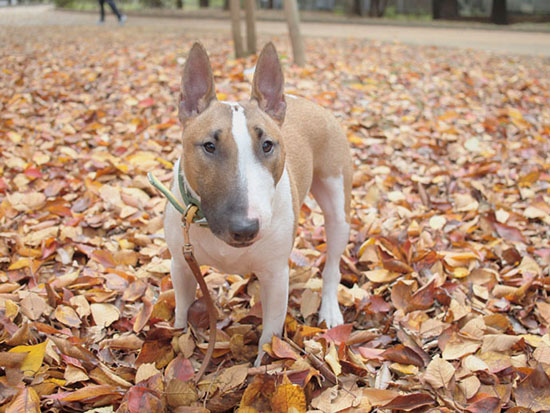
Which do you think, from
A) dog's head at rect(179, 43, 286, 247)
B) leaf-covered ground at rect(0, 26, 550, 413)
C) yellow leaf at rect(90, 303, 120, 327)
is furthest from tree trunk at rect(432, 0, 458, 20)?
→ yellow leaf at rect(90, 303, 120, 327)

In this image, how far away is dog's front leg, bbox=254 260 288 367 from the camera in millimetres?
2652

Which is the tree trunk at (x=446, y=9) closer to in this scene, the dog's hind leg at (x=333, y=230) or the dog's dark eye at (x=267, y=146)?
the dog's hind leg at (x=333, y=230)

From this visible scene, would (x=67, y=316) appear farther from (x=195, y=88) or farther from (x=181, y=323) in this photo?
(x=195, y=88)

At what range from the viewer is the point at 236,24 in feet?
28.1

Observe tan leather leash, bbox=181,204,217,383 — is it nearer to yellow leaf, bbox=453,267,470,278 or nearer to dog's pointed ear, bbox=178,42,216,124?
dog's pointed ear, bbox=178,42,216,124

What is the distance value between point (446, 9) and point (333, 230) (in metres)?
23.5

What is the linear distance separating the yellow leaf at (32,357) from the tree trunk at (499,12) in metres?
23.9

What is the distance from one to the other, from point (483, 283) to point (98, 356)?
Result: 2.51 metres

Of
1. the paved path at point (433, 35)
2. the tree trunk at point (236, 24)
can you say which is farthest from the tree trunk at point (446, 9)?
the tree trunk at point (236, 24)

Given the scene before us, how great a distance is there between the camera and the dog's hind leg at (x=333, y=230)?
10.8 feet

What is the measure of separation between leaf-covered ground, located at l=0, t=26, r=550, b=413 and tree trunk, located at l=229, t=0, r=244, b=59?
1.57m

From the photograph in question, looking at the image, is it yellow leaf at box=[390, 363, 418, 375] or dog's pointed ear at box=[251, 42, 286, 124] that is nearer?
dog's pointed ear at box=[251, 42, 286, 124]

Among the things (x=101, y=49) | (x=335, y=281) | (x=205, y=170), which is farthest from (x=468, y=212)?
(x=101, y=49)

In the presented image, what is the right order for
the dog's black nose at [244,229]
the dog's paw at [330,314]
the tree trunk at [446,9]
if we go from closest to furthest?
1. the dog's black nose at [244,229]
2. the dog's paw at [330,314]
3. the tree trunk at [446,9]
